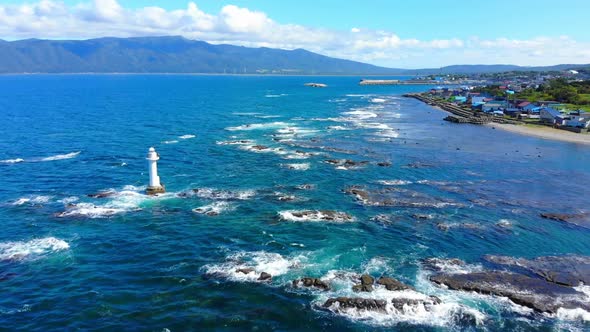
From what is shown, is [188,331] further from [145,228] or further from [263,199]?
[263,199]

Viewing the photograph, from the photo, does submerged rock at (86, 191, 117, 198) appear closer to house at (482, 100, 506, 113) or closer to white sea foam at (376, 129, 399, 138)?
white sea foam at (376, 129, 399, 138)

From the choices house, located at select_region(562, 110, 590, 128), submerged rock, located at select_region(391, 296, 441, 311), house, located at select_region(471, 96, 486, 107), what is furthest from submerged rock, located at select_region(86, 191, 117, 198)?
house, located at select_region(471, 96, 486, 107)

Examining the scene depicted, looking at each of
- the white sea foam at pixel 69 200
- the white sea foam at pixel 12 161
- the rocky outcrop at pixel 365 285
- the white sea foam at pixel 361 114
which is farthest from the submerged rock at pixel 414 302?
the white sea foam at pixel 361 114

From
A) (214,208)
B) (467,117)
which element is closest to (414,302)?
(214,208)

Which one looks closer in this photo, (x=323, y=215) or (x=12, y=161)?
(x=323, y=215)

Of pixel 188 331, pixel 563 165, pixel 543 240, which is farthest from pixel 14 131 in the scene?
pixel 563 165

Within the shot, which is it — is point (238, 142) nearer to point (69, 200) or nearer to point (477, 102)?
point (69, 200)

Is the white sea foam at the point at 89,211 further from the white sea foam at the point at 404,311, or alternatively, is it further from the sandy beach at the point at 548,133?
the sandy beach at the point at 548,133
